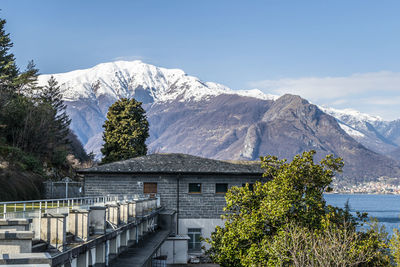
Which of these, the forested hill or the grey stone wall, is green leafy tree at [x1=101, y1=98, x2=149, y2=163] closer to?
the forested hill

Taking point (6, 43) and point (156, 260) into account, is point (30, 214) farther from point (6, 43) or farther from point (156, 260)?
point (6, 43)

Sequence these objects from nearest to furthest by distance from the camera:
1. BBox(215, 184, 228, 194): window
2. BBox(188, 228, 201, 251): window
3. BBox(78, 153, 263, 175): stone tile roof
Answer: BBox(78, 153, 263, 175): stone tile roof
BBox(188, 228, 201, 251): window
BBox(215, 184, 228, 194): window

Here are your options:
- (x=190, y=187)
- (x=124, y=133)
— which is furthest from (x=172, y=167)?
(x=124, y=133)

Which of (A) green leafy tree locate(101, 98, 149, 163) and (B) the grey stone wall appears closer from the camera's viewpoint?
(B) the grey stone wall

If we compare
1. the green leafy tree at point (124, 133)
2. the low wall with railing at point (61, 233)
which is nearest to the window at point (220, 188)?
the low wall with railing at point (61, 233)

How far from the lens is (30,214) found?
13.2m

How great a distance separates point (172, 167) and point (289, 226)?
61.5 feet

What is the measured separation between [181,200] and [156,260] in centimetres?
1239

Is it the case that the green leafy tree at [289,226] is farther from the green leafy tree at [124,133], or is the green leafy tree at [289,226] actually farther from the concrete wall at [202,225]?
the green leafy tree at [124,133]

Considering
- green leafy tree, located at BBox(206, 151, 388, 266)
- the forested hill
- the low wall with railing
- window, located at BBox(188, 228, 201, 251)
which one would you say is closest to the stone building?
window, located at BBox(188, 228, 201, 251)

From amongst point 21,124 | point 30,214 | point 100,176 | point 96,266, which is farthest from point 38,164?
point 30,214

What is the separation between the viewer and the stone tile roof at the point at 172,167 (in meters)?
44.2

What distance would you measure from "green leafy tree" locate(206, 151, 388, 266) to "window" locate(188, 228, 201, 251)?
1353cm

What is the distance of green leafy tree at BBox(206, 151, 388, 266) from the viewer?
26.3 metres
